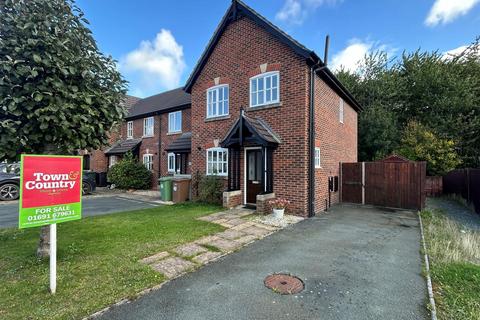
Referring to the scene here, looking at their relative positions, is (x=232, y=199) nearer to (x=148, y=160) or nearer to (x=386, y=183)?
(x=386, y=183)

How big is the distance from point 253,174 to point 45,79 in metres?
7.52

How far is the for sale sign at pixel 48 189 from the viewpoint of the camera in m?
3.40

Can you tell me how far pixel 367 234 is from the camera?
6828mm

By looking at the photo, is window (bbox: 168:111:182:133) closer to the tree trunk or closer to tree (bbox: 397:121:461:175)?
the tree trunk

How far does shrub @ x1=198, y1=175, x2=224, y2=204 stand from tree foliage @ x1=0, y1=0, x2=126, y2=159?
6.63 m

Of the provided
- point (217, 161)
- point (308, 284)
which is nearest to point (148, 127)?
point (217, 161)

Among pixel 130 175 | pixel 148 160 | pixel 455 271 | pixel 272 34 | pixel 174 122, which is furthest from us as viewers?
pixel 148 160

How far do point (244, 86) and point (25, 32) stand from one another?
7525mm

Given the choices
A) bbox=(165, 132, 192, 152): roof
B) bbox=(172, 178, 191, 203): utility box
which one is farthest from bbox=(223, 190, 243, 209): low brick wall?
bbox=(165, 132, 192, 152): roof

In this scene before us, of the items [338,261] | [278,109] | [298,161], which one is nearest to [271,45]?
[278,109]

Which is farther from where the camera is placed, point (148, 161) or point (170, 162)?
point (148, 161)

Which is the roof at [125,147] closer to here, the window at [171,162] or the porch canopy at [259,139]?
the window at [171,162]

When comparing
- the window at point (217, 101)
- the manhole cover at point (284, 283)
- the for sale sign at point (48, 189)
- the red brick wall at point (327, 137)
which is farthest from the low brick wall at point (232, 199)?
the for sale sign at point (48, 189)

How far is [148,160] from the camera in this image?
18172mm
